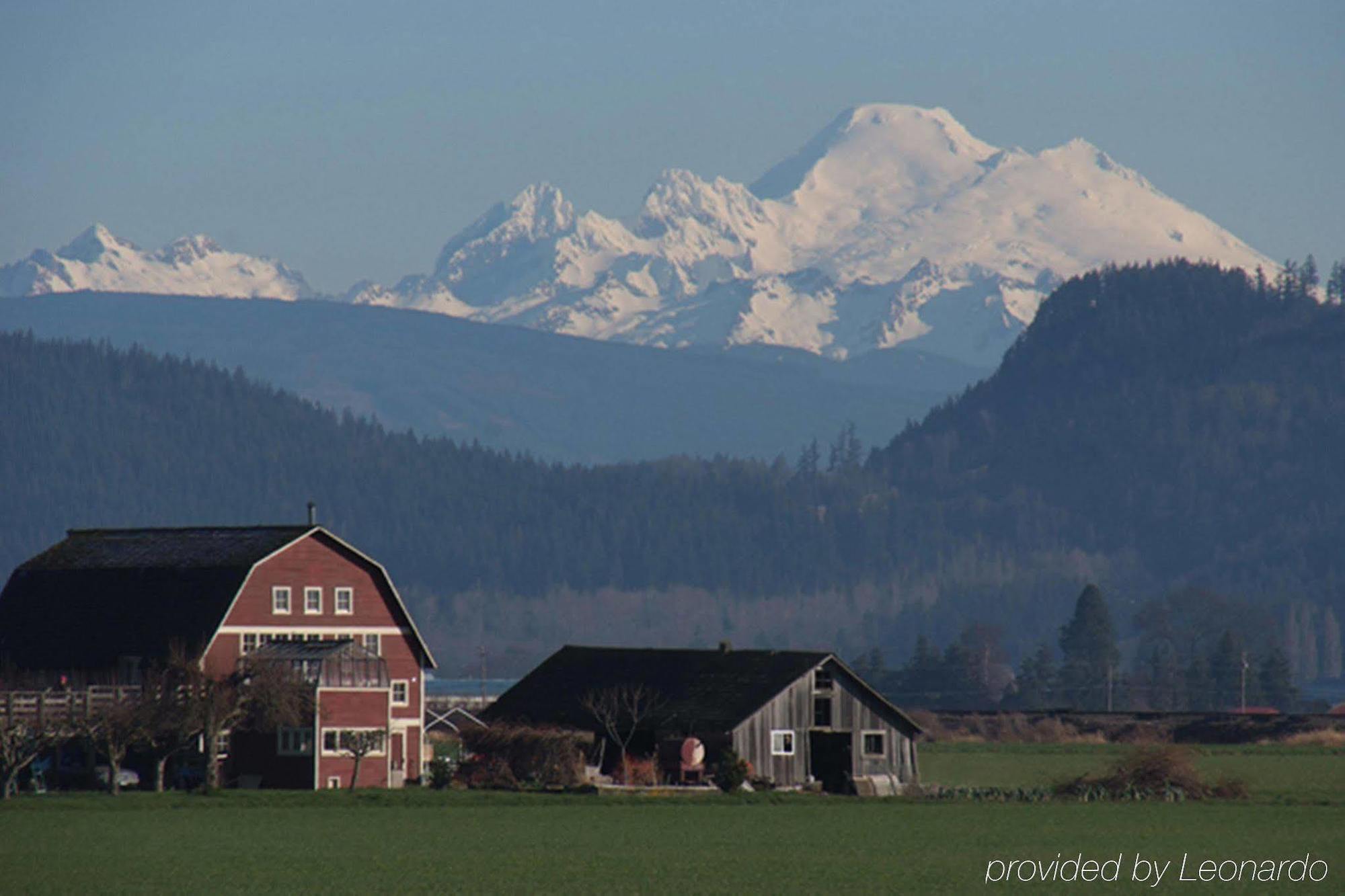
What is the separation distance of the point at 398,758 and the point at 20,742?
19.3m

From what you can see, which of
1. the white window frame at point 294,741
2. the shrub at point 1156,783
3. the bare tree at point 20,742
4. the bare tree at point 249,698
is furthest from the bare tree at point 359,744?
the shrub at point 1156,783

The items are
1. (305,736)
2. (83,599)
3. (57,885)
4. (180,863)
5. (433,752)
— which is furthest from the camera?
(433,752)

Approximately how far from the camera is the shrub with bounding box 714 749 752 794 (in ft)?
290

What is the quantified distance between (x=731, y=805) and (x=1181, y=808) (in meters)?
13.8

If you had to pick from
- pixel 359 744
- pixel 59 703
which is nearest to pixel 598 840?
pixel 359 744

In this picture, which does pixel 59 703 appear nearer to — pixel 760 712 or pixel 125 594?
pixel 125 594

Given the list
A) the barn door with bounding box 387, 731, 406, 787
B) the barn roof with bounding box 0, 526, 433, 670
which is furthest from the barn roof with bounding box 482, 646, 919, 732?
the barn roof with bounding box 0, 526, 433, 670

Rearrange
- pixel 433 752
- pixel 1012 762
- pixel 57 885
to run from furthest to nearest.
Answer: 1. pixel 1012 762
2. pixel 433 752
3. pixel 57 885

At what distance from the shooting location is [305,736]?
3469 inches

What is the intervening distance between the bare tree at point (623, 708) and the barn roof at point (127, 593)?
895 cm

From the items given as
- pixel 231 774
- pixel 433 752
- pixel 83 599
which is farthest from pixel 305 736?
pixel 433 752

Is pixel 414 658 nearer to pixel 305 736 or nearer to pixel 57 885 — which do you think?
pixel 305 736

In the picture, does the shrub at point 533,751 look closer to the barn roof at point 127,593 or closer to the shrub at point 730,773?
the shrub at point 730,773

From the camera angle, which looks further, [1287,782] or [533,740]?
[1287,782]
